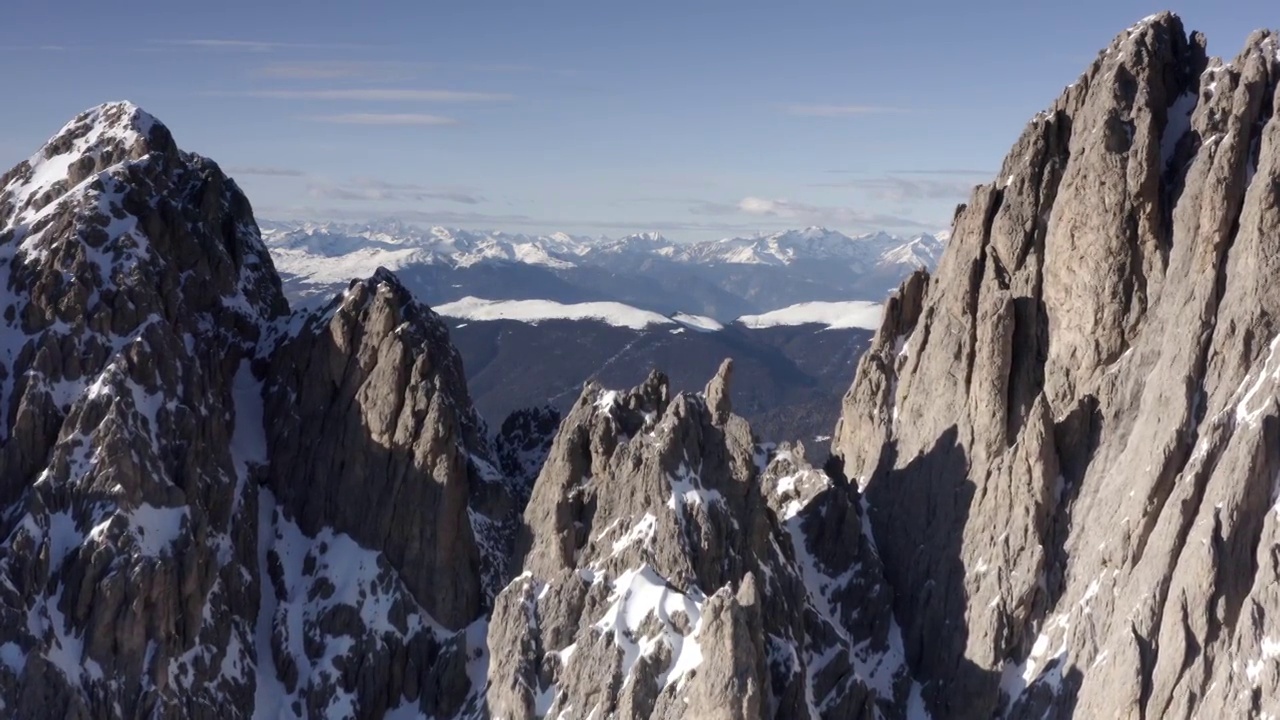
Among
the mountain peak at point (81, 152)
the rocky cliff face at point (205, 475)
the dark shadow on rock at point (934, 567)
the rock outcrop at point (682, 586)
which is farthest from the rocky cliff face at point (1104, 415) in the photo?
the mountain peak at point (81, 152)

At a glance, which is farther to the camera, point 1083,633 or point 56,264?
point 56,264

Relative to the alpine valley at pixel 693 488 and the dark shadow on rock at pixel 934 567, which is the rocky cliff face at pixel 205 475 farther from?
the dark shadow on rock at pixel 934 567

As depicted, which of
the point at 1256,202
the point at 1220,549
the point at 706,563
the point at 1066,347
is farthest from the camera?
the point at 1066,347

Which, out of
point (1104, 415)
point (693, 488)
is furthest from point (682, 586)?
point (1104, 415)

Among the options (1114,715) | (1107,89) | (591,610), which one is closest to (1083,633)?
(1114,715)

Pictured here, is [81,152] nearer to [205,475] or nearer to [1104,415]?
[205,475]

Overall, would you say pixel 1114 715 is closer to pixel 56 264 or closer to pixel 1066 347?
pixel 1066 347
